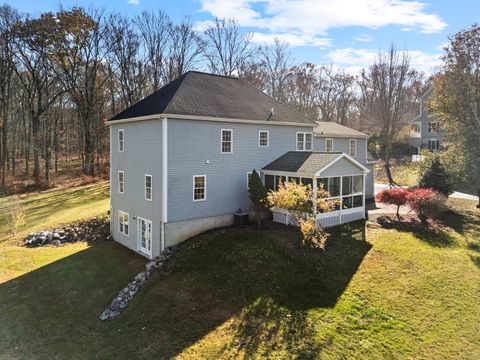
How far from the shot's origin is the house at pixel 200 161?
1605 cm

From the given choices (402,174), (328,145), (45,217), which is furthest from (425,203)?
(45,217)

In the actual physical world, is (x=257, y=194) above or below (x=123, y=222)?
above

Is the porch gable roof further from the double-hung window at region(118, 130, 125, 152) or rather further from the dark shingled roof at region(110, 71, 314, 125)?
the double-hung window at region(118, 130, 125, 152)

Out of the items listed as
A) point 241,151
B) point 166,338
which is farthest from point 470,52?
point 166,338

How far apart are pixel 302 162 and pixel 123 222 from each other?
10.4 metres

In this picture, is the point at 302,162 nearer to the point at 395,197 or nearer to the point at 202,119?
the point at 202,119

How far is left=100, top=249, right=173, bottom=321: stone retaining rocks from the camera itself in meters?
12.3

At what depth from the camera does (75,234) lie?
2130 centimetres

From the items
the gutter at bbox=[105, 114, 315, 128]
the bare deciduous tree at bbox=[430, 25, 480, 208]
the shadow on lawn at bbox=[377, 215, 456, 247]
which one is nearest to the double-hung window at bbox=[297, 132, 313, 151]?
the gutter at bbox=[105, 114, 315, 128]

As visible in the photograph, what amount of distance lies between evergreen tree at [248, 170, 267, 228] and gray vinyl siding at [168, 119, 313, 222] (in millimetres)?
980

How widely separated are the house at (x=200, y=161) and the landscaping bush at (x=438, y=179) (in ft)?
20.6

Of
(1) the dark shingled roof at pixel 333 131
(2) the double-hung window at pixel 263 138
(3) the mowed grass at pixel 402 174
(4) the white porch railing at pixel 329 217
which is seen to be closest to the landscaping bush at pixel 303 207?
A: (4) the white porch railing at pixel 329 217

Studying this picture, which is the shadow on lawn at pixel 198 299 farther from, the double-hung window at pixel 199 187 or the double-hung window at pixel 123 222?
the double-hung window at pixel 123 222

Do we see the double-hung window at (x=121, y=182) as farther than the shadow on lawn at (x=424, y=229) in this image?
Yes
